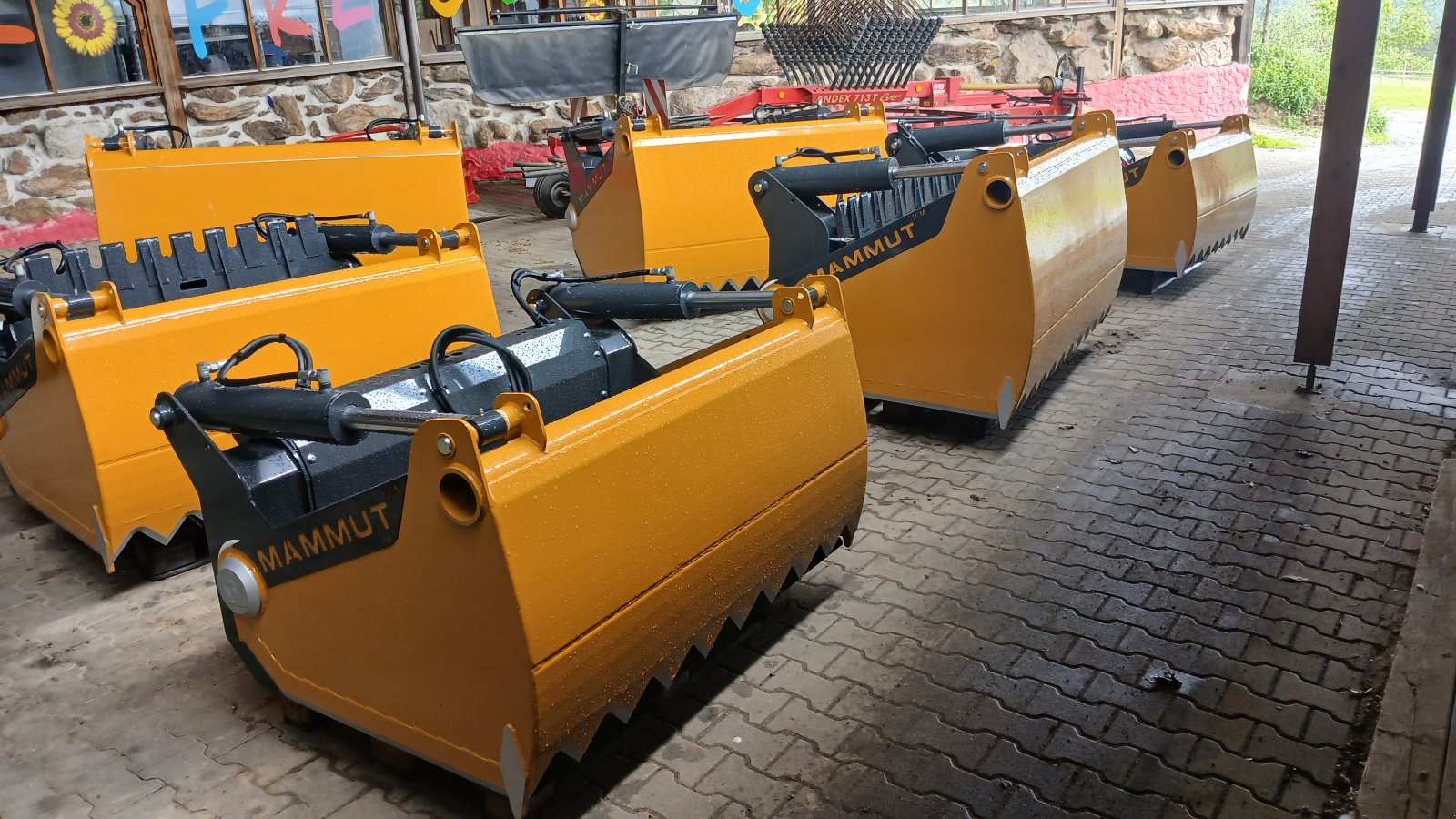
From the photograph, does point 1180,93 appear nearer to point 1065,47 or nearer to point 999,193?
point 1065,47

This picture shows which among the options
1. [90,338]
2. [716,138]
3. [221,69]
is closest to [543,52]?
[716,138]

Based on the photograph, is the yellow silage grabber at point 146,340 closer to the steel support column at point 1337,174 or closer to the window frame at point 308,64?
the steel support column at point 1337,174

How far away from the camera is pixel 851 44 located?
11664 millimetres

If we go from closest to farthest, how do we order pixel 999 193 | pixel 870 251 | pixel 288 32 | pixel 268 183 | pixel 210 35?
pixel 999 193 → pixel 870 251 → pixel 268 183 → pixel 210 35 → pixel 288 32

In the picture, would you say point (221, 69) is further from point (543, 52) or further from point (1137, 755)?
point (1137, 755)

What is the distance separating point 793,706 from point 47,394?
109 inches

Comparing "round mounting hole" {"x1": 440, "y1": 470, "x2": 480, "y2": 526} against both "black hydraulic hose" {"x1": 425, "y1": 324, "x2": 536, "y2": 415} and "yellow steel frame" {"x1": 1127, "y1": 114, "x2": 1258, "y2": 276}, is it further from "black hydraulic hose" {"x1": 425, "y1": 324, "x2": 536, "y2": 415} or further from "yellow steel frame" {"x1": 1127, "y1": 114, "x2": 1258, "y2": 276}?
"yellow steel frame" {"x1": 1127, "y1": 114, "x2": 1258, "y2": 276}

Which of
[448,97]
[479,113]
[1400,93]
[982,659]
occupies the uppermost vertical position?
[448,97]

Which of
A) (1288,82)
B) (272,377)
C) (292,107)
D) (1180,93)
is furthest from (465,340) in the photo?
(1288,82)

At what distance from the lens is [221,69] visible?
387 inches

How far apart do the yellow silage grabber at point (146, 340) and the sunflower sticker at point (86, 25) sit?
5.46m

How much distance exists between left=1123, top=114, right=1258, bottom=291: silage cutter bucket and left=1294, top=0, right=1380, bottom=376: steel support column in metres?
1.75

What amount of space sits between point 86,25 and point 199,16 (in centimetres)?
97

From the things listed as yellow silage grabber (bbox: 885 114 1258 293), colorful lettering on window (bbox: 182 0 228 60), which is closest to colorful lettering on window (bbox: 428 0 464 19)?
colorful lettering on window (bbox: 182 0 228 60)
